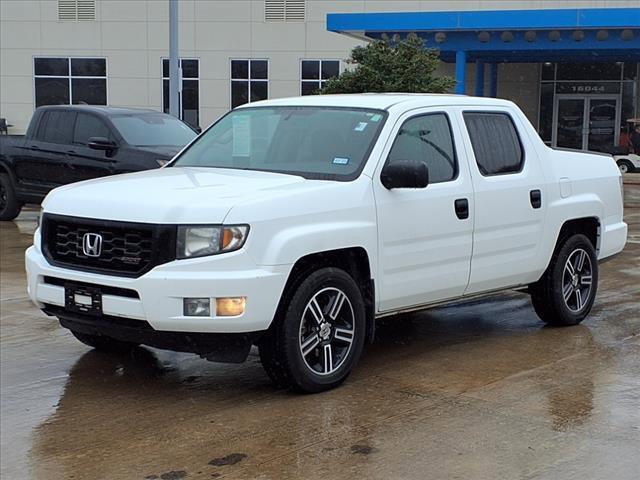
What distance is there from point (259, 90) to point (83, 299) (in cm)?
3348

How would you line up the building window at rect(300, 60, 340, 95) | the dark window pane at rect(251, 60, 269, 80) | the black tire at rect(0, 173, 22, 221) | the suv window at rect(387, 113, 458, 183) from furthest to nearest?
the dark window pane at rect(251, 60, 269, 80)
the building window at rect(300, 60, 340, 95)
the black tire at rect(0, 173, 22, 221)
the suv window at rect(387, 113, 458, 183)

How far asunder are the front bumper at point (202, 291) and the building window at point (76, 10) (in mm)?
36506

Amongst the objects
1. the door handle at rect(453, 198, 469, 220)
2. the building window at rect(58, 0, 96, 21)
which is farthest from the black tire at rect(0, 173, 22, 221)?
the building window at rect(58, 0, 96, 21)

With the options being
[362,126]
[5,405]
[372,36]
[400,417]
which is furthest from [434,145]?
[372,36]

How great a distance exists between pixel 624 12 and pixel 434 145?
2272 centimetres

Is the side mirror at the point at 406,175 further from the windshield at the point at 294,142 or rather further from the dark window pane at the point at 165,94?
the dark window pane at the point at 165,94

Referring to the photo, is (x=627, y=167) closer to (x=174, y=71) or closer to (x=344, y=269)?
(x=174, y=71)

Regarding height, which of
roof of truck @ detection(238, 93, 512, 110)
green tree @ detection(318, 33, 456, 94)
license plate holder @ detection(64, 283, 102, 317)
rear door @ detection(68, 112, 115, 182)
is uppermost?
green tree @ detection(318, 33, 456, 94)

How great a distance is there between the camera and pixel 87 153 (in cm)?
1438

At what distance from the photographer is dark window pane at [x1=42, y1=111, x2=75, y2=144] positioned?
14.8 metres

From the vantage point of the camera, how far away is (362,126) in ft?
21.6

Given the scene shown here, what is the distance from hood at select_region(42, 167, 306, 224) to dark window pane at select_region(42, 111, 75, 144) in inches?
342

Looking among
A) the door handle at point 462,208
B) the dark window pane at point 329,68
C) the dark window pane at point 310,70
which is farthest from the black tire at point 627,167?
the door handle at point 462,208

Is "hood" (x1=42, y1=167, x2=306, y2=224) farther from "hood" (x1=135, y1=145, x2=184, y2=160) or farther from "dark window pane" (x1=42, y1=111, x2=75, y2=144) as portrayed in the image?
"dark window pane" (x1=42, y1=111, x2=75, y2=144)
